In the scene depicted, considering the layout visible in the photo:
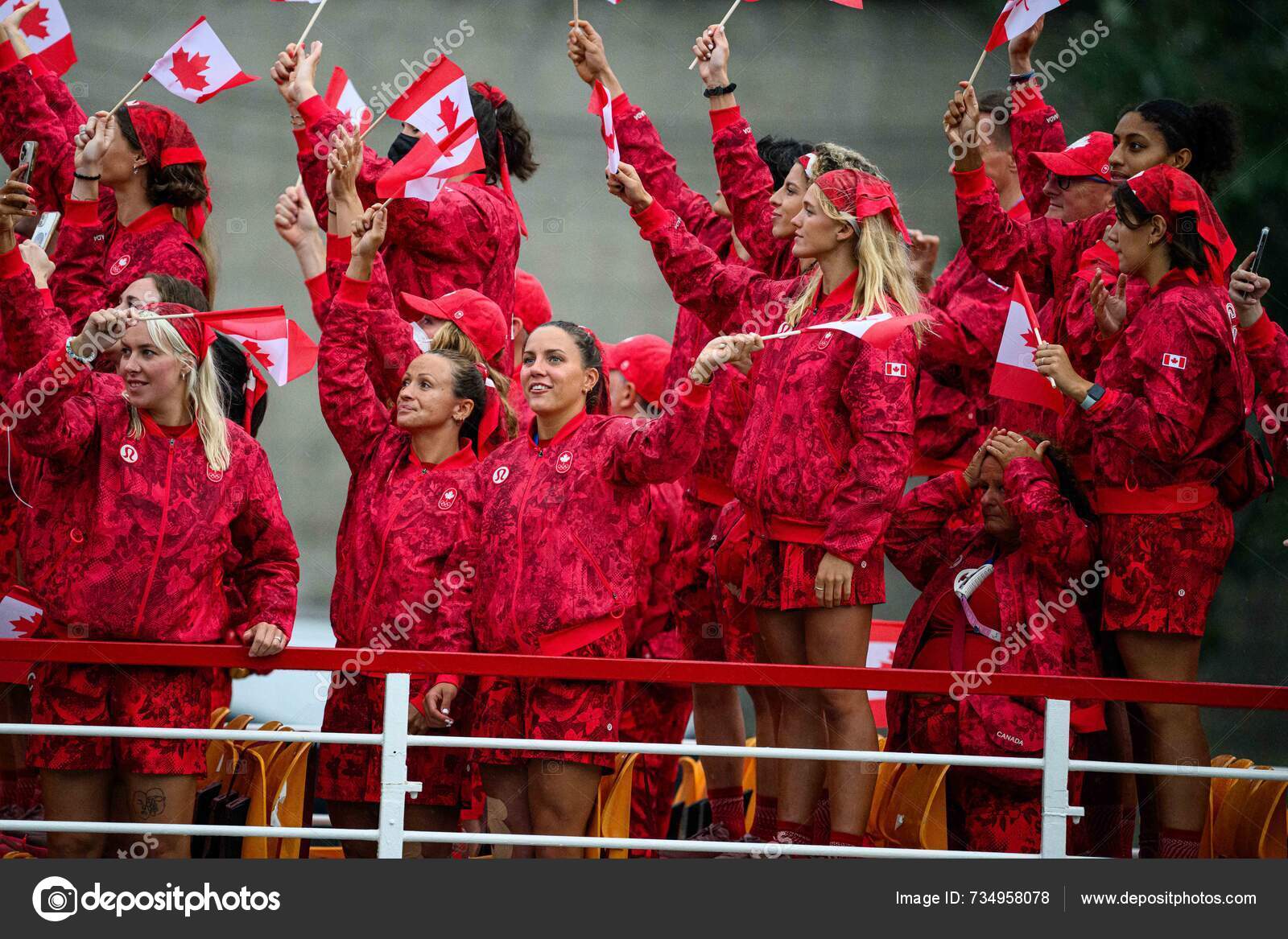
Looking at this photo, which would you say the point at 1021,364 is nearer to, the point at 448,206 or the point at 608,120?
the point at 608,120

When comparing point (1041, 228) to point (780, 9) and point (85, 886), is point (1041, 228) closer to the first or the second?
point (85, 886)

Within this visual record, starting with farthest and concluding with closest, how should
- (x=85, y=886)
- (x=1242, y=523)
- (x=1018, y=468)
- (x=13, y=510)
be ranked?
1. (x=1242, y=523)
2. (x=13, y=510)
3. (x=1018, y=468)
4. (x=85, y=886)

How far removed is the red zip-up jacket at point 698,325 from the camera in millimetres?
5266

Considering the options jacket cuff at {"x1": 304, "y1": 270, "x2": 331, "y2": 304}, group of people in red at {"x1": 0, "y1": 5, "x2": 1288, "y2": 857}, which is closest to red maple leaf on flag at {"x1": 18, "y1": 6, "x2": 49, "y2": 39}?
group of people in red at {"x1": 0, "y1": 5, "x2": 1288, "y2": 857}

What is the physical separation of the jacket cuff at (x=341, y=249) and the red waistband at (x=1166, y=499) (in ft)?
7.87

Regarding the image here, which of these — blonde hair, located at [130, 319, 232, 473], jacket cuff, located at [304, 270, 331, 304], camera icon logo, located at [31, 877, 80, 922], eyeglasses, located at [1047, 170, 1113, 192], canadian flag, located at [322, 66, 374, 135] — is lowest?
Result: camera icon logo, located at [31, 877, 80, 922]

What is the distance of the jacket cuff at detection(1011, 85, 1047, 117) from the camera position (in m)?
5.66

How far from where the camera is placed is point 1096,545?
15.4ft

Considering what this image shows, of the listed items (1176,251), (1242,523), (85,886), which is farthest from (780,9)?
(85,886)

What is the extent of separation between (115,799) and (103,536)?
0.71 metres

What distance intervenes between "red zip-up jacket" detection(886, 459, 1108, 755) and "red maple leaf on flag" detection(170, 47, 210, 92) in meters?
2.96

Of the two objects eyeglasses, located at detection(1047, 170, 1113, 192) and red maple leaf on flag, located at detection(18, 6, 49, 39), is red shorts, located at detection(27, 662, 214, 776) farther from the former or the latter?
eyeglasses, located at detection(1047, 170, 1113, 192)

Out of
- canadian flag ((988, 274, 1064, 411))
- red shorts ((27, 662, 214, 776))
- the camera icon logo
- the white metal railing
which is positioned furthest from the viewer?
canadian flag ((988, 274, 1064, 411))
